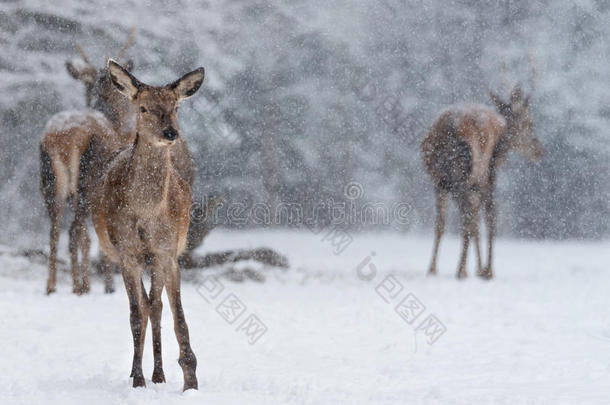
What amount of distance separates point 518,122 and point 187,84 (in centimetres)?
840

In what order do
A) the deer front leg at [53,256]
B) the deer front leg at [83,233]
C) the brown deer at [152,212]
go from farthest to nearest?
the deer front leg at [83,233] → the deer front leg at [53,256] → the brown deer at [152,212]

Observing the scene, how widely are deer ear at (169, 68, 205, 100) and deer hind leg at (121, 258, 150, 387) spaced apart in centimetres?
114

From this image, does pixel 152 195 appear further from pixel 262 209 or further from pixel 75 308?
pixel 262 209

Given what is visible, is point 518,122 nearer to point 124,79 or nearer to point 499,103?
point 499,103

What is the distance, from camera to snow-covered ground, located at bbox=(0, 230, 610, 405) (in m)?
5.66

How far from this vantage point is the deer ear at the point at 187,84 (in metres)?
5.73

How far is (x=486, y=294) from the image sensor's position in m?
10.9

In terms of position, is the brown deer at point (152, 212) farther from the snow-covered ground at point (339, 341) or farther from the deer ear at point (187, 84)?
the snow-covered ground at point (339, 341)

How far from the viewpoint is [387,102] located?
1916cm

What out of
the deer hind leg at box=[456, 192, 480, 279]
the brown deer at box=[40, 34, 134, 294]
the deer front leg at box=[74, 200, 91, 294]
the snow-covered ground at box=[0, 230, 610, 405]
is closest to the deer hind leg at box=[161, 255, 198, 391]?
the snow-covered ground at box=[0, 230, 610, 405]

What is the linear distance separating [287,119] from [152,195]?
12.7 meters

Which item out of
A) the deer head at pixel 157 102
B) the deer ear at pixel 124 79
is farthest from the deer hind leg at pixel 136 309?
the deer ear at pixel 124 79

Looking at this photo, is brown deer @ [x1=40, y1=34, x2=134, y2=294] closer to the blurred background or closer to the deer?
the deer

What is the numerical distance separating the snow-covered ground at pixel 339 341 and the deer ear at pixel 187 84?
193 cm
